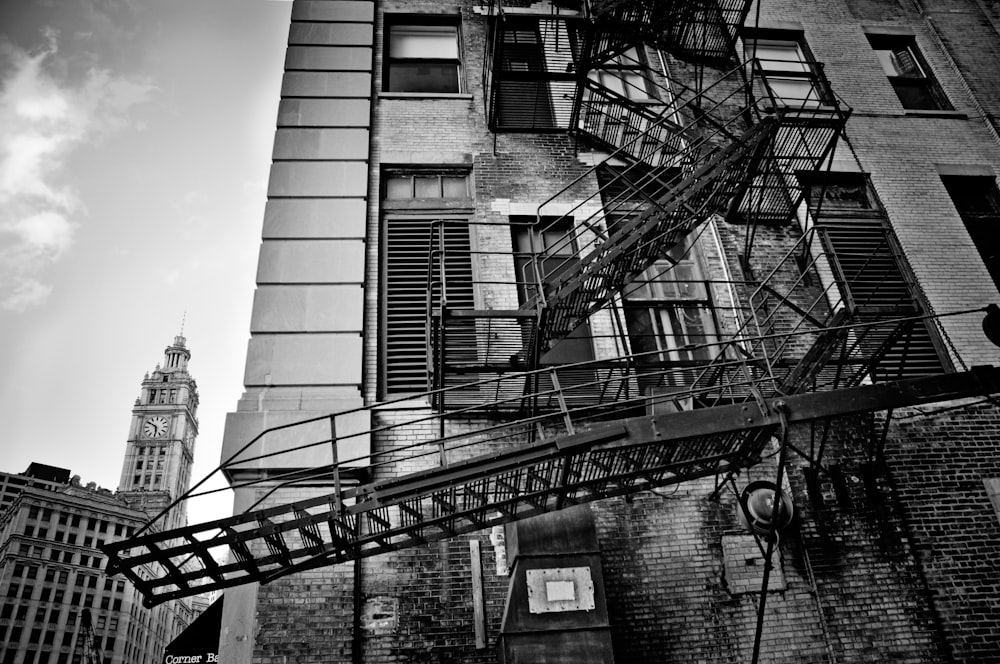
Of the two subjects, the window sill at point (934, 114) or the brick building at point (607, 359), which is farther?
the window sill at point (934, 114)

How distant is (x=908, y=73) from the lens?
51.2 ft

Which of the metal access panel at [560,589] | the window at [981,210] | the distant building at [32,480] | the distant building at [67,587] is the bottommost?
the metal access panel at [560,589]

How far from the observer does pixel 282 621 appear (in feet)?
26.9

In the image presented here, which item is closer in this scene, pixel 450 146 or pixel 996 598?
pixel 996 598

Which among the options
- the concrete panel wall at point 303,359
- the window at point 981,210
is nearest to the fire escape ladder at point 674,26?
the window at point 981,210

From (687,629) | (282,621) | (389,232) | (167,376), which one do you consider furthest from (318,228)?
(167,376)

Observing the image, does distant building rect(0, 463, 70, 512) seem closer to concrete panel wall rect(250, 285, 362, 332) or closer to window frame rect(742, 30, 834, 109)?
concrete panel wall rect(250, 285, 362, 332)

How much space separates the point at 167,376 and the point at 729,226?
180 metres

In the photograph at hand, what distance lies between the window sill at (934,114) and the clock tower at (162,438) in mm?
152484

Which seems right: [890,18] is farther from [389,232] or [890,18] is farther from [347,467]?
[347,467]

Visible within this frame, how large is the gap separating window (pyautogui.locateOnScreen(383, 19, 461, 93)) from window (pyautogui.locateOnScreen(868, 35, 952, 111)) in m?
8.99

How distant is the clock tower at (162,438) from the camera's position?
153 metres

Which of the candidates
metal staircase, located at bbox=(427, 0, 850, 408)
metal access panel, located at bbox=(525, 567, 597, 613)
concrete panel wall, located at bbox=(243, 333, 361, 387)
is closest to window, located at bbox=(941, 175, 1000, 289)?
metal staircase, located at bbox=(427, 0, 850, 408)

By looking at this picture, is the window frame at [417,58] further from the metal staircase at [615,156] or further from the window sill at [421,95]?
the metal staircase at [615,156]
